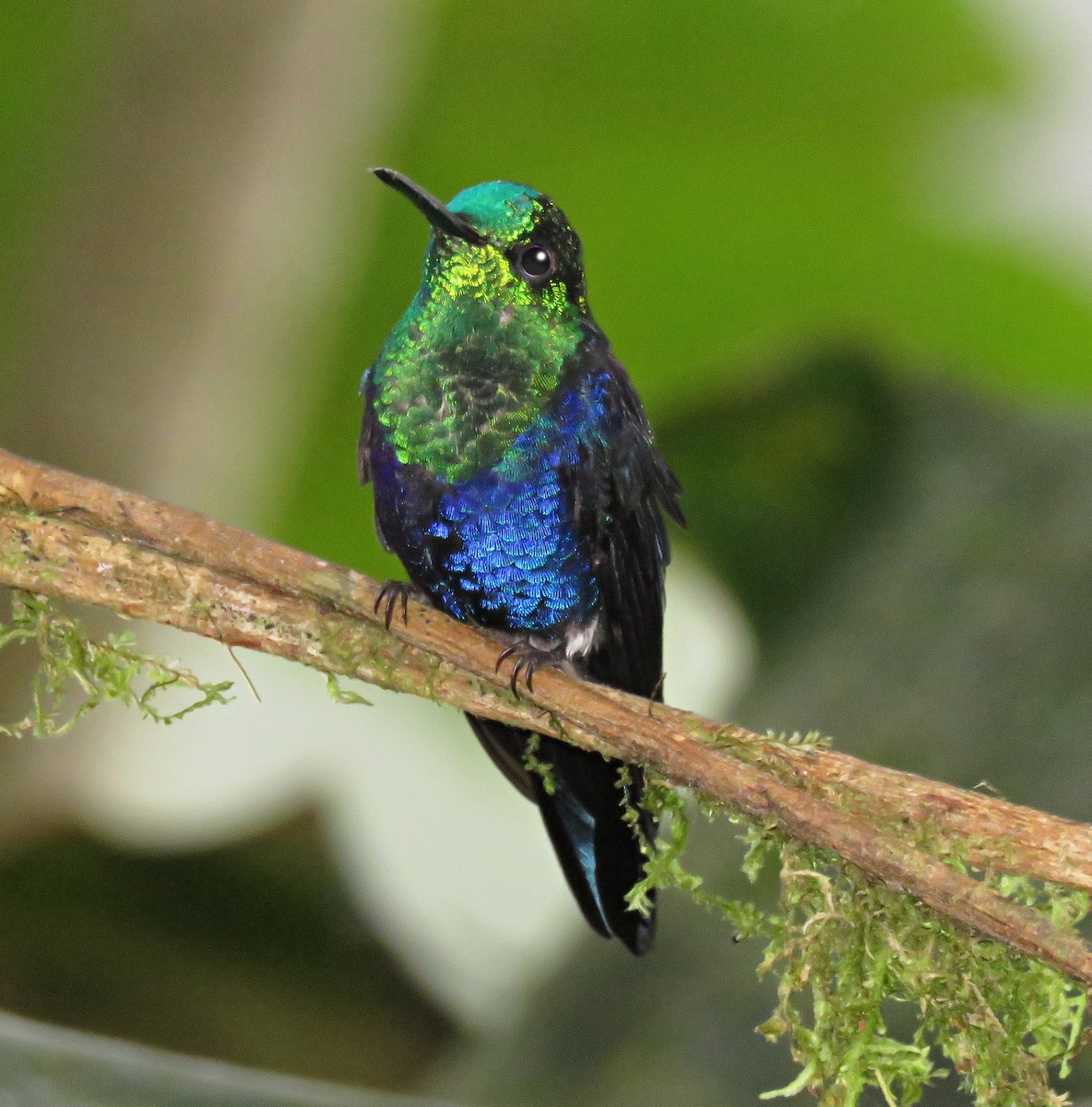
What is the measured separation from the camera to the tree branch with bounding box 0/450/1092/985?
128 centimetres

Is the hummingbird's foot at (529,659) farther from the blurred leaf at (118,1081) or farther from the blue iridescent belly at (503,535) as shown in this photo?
the blurred leaf at (118,1081)

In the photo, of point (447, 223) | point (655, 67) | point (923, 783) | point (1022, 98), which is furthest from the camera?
point (655, 67)

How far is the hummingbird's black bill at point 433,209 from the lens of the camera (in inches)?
76.2

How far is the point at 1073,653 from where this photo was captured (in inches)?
87.7

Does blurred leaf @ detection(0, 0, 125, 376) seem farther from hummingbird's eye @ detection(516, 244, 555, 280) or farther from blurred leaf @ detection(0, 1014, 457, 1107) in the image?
blurred leaf @ detection(0, 1014, 457, 1107)

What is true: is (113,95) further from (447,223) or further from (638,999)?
(638,999)

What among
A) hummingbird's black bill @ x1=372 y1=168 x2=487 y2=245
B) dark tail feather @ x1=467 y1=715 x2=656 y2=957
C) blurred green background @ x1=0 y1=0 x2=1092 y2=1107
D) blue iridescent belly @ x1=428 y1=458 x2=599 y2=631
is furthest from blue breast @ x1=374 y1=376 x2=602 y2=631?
blurred green background @ x1=0 y1=0 x2=1092 y2=1107

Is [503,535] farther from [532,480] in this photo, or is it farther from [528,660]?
[528,660]

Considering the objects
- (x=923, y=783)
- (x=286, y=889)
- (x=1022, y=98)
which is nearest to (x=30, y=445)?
(x=286, y=889)

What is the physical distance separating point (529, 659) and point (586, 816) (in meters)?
0.52

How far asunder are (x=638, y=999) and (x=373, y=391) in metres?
1.08

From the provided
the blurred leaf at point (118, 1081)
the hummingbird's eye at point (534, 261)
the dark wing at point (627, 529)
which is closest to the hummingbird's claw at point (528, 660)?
the dark wing at point (627, 529)

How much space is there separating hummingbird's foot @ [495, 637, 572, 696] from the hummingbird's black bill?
646 mm

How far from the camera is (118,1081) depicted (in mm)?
1430
